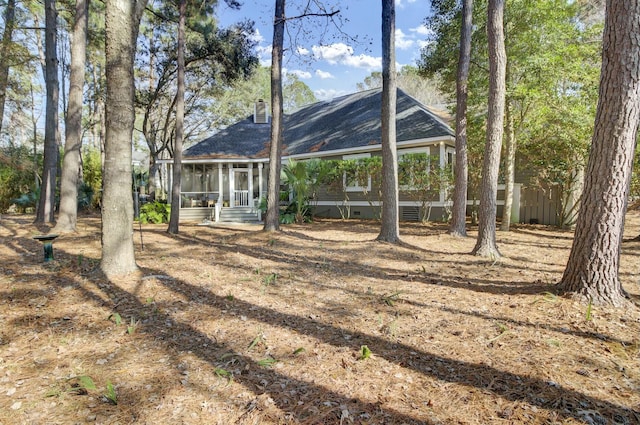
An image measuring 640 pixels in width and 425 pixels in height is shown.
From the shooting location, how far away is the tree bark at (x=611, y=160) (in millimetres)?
3402

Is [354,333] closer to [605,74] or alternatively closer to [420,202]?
[605,74]

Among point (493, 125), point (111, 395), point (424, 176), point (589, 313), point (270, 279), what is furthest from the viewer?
point (424, 176)

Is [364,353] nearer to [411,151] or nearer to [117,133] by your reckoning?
[117,133]

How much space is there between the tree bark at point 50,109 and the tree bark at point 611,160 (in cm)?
1257

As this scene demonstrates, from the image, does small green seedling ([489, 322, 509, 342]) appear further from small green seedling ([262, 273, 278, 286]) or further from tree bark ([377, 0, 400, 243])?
tree bark ([377, 0, 400, 243])

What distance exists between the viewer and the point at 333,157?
605 inches

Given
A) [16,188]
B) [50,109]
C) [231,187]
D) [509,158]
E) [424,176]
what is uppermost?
[50,109]

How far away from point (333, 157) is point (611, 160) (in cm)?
1228

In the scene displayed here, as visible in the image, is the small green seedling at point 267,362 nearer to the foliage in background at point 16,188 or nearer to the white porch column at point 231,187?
the white porch column at point 231,187

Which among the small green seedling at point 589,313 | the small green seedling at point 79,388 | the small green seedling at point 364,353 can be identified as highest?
the small green seedling at point 589,313

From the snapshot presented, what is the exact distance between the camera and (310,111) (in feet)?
67.7

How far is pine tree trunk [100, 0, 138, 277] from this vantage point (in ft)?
14.5

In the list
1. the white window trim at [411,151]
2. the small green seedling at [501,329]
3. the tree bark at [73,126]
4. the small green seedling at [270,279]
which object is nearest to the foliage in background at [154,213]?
the tree bark at [73,126]

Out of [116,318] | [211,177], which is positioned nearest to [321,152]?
[211,177]
